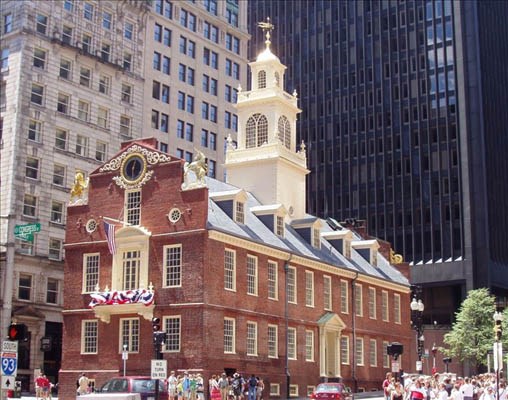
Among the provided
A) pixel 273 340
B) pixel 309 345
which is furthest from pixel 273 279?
pixel 309 345

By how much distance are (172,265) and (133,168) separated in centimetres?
668

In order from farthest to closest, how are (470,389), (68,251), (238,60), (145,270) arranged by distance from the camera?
(238,60) < (68,251) < (145,270) < (470,389)

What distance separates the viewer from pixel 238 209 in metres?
52.9

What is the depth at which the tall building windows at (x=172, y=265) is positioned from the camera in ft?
158

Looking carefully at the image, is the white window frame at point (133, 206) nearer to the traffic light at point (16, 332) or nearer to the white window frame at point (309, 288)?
the white window frame at point (309, 288)

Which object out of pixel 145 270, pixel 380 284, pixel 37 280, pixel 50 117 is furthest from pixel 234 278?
pixel 50 117

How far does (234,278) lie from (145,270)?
5.07 meters

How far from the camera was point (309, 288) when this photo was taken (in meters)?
57.1

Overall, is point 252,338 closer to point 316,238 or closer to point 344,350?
point 344,350

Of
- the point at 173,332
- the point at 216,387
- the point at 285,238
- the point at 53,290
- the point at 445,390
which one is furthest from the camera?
the point at 53,290

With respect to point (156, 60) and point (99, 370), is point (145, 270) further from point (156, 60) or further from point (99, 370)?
point (156, 60)

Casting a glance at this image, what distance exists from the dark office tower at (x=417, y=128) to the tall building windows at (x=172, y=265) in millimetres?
59269

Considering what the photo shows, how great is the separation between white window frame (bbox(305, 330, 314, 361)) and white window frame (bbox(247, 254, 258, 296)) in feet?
22.1

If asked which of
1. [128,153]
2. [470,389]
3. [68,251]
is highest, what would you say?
[128,153]
